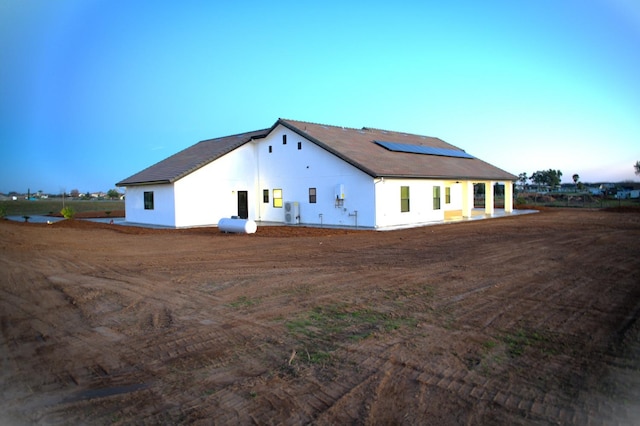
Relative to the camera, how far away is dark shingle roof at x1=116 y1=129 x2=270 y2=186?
2400 centimetres

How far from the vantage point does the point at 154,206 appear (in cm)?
2500

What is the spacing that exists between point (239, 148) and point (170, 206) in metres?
5.33

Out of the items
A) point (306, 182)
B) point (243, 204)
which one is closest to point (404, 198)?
point (306, 182)

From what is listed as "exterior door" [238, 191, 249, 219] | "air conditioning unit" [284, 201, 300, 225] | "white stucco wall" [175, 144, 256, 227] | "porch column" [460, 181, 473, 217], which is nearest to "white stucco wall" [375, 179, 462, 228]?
"porch column" [460, 181, 473, 217]

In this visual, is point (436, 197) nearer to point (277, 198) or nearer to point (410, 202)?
point (410, 202)

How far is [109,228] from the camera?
23.2m

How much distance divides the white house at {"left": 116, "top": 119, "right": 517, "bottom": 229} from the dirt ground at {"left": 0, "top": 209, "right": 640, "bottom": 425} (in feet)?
33.7

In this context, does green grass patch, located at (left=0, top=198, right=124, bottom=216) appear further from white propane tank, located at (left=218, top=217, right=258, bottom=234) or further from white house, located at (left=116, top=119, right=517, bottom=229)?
white propane tank, located at (left=218, top=217, right=258, bottom=234)

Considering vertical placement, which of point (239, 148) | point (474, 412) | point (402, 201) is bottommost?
point (474, 412)

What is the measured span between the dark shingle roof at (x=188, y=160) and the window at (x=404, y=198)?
9.06 m

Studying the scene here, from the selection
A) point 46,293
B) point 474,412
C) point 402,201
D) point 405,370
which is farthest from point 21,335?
point 402,201

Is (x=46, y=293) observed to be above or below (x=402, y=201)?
below

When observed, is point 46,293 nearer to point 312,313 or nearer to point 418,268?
point 312,313

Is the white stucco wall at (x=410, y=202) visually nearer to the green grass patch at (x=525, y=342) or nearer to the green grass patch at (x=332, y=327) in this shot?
the green grass patch at (x=332, y=327)
